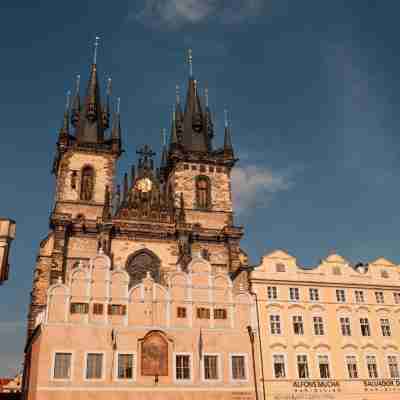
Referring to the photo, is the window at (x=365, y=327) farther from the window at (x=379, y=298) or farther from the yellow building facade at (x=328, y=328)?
the window at (x=379, y=298)

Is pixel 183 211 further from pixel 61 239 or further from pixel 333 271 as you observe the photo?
pixel 333 271

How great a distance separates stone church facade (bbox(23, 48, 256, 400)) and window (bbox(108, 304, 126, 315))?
5 cm

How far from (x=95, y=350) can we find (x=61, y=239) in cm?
1802

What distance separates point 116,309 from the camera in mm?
28312

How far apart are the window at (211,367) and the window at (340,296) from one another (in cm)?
937

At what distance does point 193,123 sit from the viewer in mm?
57188

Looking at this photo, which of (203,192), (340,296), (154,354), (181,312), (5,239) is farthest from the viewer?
(203,192)

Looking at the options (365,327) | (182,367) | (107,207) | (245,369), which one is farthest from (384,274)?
(107,207)

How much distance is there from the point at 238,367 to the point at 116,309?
7512 mm

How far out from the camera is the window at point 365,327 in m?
32.5

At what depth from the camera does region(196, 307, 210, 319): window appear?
97.0 feet

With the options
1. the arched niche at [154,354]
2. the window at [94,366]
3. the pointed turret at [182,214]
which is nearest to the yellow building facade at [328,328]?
the arched niche at [154,354]

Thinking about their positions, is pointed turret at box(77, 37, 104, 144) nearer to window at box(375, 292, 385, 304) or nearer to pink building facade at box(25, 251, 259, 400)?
pink building facade at box(25, 251, 259, 400)

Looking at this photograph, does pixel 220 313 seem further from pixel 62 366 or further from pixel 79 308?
pixel 62 366
